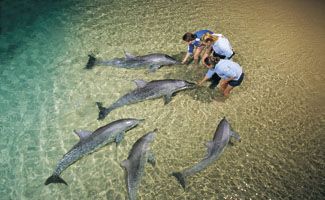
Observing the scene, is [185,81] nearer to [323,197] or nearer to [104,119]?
[104,119]

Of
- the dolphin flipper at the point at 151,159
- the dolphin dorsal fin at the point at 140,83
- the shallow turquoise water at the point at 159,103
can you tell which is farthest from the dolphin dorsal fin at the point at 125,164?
the dolphin dorsal fin at the point at 140,83

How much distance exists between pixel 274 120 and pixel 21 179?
24.2 ft

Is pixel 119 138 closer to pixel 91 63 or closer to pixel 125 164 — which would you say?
pixel 125 164

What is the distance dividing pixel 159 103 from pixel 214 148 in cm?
224

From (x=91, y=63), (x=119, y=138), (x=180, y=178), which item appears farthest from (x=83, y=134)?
(x=91, y=63)

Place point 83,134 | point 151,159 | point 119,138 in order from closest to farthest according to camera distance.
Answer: point 151,159 → point 83,134 → point 119,138

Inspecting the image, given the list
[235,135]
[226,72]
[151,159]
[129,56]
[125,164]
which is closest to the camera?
[125,164]

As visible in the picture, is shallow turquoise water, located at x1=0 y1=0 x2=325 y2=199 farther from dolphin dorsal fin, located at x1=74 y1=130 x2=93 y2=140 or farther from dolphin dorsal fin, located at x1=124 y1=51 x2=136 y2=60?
dolphin dorsal fin, located at x1=124 y1=51 x2=136 y2=60

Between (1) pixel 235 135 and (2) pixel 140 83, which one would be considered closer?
(1) pixel 235 135

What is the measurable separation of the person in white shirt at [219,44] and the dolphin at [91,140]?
3.53 metres

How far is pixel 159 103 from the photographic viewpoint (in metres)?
8.84

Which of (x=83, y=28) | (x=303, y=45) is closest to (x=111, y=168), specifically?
(x=83, y=28)

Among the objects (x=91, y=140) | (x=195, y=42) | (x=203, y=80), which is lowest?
(x=91, y=140)

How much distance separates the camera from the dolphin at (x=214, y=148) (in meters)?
7.16
